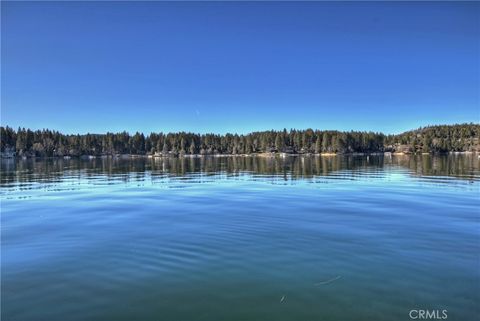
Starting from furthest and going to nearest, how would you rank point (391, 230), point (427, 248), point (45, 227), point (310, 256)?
Answer: point (45, 227)
point (391, 230)
point (427, 248)
point (310, 256)

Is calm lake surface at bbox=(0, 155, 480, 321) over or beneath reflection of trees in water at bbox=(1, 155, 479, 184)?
beneath

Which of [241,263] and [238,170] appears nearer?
[241,263]

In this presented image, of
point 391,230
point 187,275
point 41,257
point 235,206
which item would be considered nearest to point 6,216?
point 41,257

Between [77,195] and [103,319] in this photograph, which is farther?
[77,195]

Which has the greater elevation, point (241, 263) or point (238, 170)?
point (238, 170)

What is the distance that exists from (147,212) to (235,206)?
665 centimetres

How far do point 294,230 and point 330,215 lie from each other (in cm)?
556

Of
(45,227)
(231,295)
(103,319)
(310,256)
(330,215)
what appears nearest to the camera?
(103,319)

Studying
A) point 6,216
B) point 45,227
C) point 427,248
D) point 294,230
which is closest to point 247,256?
point 294,230

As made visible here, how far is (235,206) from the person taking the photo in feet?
95.7

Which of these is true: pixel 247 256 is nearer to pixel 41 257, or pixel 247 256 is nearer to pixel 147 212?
pixel 41 257

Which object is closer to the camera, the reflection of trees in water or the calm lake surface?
the calm lake surface

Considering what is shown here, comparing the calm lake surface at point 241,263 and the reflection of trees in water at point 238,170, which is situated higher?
the reflection of trees in water at point 238,170

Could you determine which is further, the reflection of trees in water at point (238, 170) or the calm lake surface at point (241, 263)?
the reflection of trees in water at point (238, 170)
